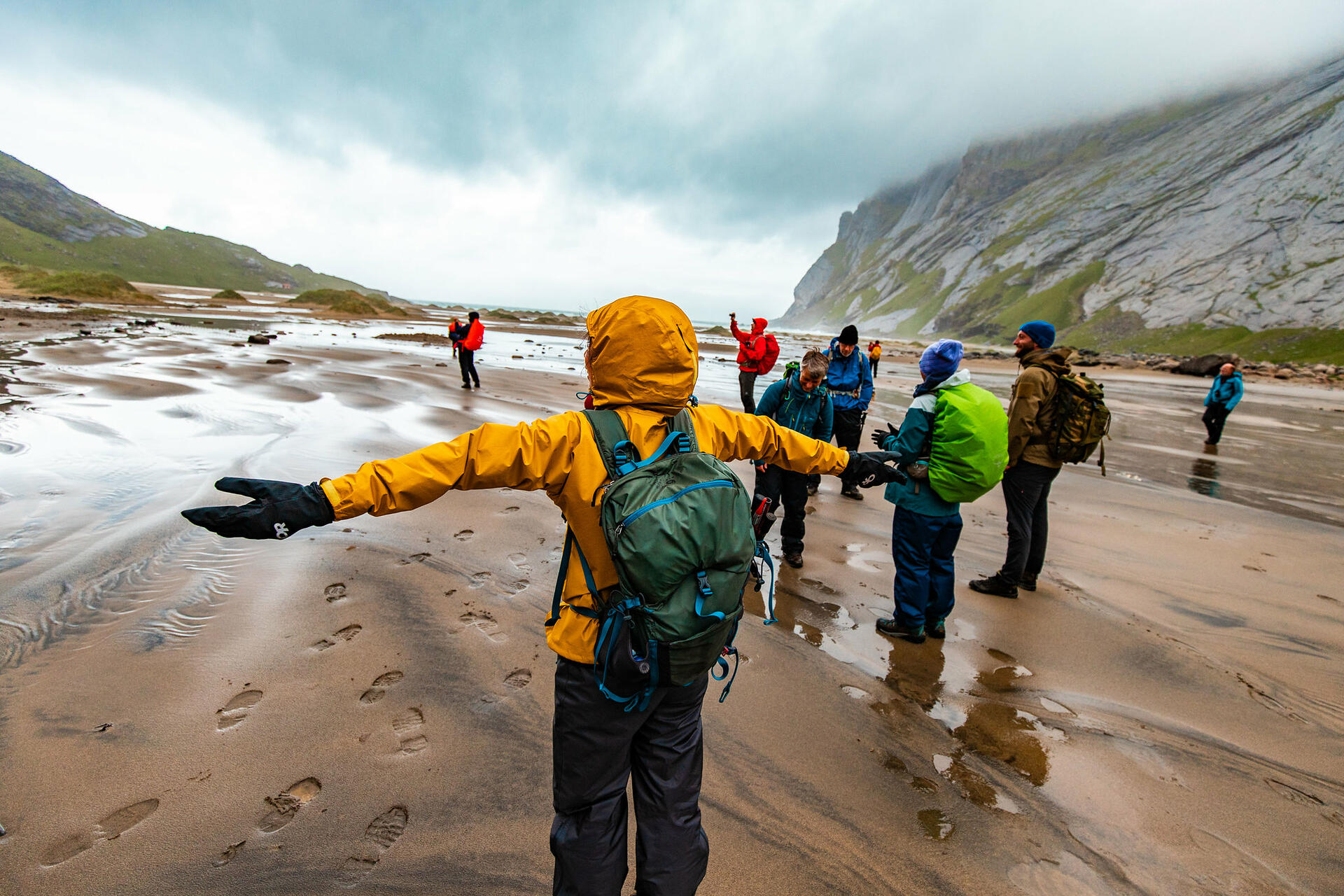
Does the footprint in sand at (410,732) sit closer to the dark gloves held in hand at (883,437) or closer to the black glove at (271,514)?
the black glove at (271,514)

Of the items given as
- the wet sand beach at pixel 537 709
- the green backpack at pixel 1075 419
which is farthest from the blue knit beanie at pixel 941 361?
the wet sand beach at pixel 537 709

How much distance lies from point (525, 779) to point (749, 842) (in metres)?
1.17

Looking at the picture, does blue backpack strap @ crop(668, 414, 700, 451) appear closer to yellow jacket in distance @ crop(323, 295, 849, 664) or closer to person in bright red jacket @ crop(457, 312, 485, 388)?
yellow jacket in distance @ crop(323, 295, 849, 664)

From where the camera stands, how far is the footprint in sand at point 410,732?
9.32 ft

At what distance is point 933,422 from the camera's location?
3.91m

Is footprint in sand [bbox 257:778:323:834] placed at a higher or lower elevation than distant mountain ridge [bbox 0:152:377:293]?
lower

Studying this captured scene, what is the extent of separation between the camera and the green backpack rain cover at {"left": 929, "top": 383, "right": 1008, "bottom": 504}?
3.73m

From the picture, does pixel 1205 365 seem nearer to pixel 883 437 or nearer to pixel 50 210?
pixel 883 437

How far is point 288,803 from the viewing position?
2475 millimetres

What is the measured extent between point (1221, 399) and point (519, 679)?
16265 millimetres

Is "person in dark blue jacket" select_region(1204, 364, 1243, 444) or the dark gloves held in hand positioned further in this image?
"person in dark blue jacket" select_region(1204, 364, 1243, 444)

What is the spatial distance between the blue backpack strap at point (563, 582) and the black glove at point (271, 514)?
0.77 metres

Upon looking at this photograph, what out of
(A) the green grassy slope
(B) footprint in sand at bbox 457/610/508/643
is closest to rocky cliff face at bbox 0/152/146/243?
(A) the green grassy slope

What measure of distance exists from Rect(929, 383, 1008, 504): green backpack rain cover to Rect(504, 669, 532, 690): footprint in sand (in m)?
3.18
